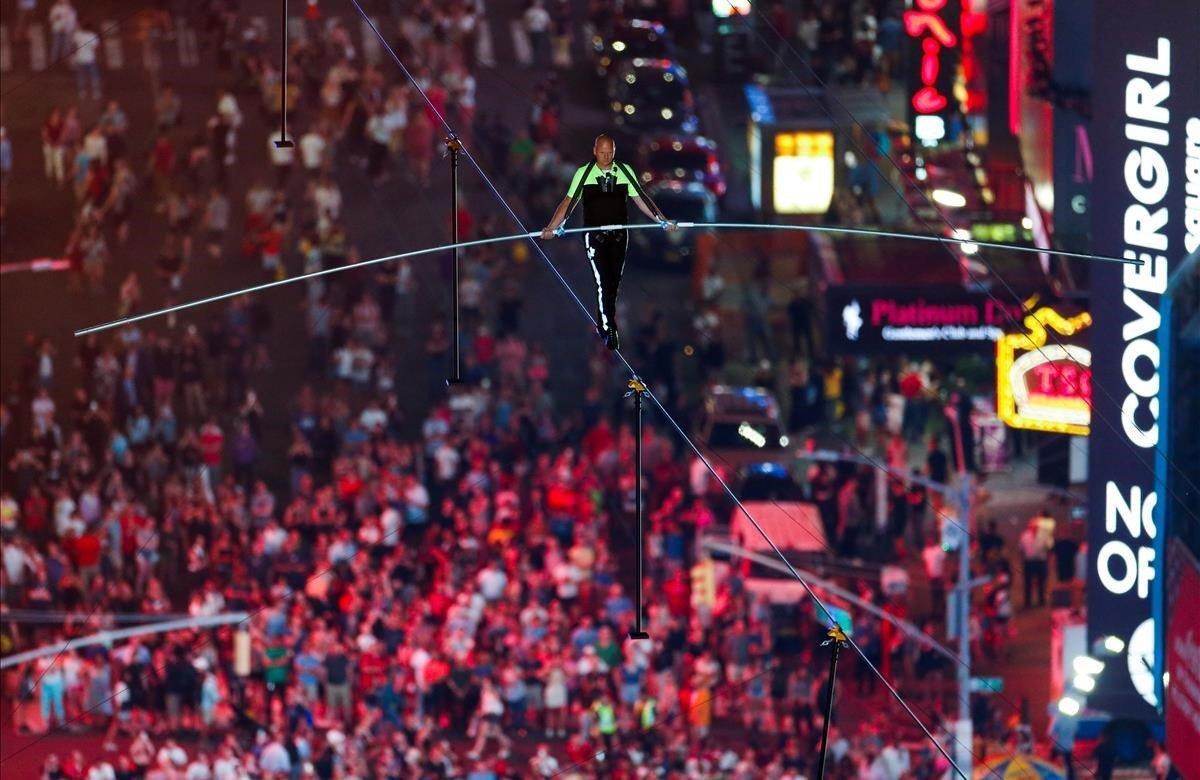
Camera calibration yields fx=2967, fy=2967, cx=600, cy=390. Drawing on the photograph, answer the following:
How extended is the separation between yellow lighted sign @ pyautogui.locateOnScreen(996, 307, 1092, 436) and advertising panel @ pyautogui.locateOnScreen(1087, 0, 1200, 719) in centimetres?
519

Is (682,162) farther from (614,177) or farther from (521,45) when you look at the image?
(614,177)

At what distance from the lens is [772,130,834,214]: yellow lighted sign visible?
51.8 m

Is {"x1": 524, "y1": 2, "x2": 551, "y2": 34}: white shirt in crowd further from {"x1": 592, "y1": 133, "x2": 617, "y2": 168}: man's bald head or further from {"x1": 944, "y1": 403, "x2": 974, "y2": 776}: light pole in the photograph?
{"x1": 592, "y1": 133, "x2": 617, "y2": 168}: man's bald head

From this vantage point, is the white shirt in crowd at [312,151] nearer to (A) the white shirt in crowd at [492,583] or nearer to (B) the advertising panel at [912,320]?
(B) the advertising panel at [912,320]

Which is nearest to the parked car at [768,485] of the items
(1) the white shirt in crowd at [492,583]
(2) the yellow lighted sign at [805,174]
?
(1) the white shirt in crowd at [492,583]

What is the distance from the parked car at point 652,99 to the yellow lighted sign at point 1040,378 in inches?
417

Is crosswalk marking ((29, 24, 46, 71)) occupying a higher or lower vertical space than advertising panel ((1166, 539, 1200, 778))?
higher

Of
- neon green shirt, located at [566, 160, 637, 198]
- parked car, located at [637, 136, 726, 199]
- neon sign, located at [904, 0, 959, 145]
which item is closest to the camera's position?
neon green shirt, located at [566, 160, 637, 198]

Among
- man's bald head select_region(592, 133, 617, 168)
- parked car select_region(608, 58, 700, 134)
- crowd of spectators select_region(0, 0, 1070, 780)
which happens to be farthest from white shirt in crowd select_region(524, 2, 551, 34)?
man's bald head select_region(592, 133, 617, 168)

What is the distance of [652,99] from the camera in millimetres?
55594

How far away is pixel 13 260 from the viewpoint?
1996 inches

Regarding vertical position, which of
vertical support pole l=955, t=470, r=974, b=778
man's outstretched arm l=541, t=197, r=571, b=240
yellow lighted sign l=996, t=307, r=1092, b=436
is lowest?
vertical support pole l=955, t=470, r=974, b=778

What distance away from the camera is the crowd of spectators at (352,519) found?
1564 inches

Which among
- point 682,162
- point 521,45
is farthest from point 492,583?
point 521,45
